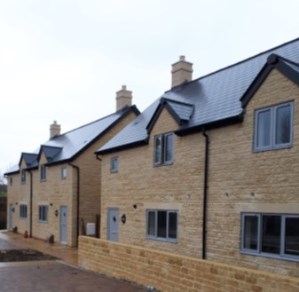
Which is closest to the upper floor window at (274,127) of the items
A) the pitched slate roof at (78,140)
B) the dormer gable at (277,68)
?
the dormer gable at (277,68)

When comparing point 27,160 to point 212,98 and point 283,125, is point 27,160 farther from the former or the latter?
point 283,125

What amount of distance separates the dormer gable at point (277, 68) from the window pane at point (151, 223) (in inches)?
258

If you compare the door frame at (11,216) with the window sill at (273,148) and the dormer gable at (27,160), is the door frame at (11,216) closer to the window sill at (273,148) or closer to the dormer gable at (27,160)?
the dormer gable at (27,160)

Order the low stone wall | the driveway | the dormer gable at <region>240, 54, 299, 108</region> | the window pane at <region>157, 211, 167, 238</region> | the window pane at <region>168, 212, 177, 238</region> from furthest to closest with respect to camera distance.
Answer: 1. the window pane at <region>157, 211, 167, 238</region>
2. the window pane at <region>168, 212, 177, 238</region>
3. the driveway
4. the dormer gable at <region>240, 54, 299, 108</region>
5. the low stone wall

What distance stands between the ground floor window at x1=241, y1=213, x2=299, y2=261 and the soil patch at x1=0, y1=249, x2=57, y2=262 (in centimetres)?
1008

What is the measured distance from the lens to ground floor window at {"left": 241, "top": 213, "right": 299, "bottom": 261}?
1124 cm

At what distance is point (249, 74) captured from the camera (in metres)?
16.1

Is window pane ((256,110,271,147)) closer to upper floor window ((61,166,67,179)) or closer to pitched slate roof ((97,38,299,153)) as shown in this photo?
pitched slate roof ((97,38,299,153))

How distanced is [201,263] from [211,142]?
4.98 meters

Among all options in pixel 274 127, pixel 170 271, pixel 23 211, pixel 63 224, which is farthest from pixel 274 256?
pixel 23 211

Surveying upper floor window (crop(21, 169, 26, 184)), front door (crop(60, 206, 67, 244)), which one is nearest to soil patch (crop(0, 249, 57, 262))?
front door (crop(60, 206, 67, 244))

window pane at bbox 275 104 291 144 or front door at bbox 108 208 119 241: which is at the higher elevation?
window pane at bbox 275 104 291 144

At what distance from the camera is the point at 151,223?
1744cm

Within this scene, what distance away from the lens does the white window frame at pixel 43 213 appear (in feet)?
95.0
